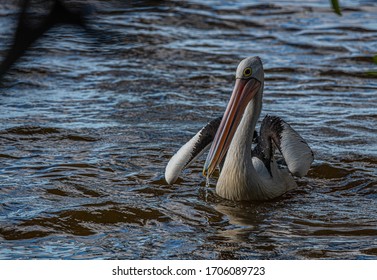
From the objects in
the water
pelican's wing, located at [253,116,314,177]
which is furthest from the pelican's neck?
pelican's wing, located at [253,116,314,177]

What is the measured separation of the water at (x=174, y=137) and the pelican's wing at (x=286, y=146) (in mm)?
338

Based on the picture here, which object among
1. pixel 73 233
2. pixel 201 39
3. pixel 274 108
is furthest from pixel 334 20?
pixel 73 233

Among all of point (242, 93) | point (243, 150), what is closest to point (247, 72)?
point (242, 93)

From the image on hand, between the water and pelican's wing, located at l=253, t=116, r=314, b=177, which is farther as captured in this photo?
pelican's wing, located at l=253, t=116, r=314, b=177

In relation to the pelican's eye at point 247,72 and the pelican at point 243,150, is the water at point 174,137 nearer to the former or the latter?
the pelican at point 243,150

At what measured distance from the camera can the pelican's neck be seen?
5.04 meters

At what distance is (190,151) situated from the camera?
5074mm

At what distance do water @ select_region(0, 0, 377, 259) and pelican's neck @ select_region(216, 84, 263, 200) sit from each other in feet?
0.34

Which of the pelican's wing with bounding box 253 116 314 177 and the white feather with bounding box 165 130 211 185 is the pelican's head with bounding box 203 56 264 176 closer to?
the white feather with bounding box 165 130 211 185

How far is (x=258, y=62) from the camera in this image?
5172mm

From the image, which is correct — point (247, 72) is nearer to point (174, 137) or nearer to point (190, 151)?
point (190, 151)

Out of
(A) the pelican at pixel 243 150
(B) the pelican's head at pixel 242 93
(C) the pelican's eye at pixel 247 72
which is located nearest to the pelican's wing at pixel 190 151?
(A) the pelican at pixel 243 150

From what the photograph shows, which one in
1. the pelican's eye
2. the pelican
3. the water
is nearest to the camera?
the water

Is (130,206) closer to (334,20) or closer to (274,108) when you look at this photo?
(274,108)
